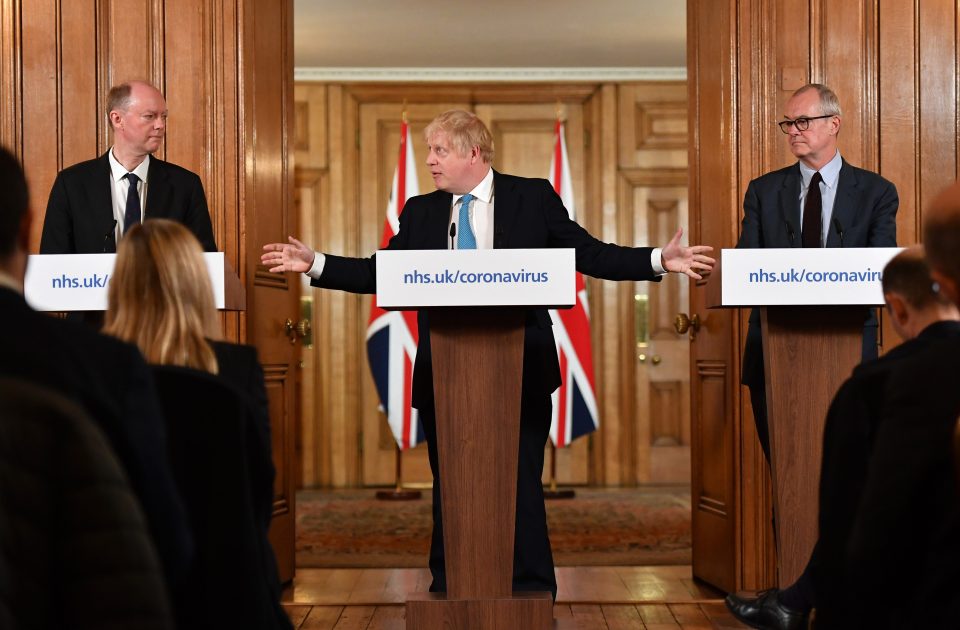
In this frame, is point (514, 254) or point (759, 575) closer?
point (514, 254)

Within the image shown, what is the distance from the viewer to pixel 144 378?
1540 mm

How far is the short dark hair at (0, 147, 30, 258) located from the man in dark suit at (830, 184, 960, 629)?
1.22 metres

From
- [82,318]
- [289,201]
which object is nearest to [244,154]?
[289,201]

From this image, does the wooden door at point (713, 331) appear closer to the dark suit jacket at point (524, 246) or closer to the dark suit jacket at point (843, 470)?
the dark suit jacket at point (524, 246)

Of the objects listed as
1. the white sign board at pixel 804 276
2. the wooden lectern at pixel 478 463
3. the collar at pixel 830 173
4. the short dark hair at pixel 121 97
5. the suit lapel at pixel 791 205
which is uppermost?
the short dark hair at pixel 121 97

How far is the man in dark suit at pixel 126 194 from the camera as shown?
3857mm

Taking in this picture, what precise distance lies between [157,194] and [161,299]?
1.98 m

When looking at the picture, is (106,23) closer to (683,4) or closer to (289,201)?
(289,201)

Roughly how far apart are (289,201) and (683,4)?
3.04 metres

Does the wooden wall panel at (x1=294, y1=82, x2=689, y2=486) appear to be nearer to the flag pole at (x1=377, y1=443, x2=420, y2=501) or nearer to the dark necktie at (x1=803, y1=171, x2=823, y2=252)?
the flag pole at (x1=377, y1=443, x2=420, y2=501)

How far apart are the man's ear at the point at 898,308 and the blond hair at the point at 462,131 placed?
72.1 inches

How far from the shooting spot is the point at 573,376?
755cm

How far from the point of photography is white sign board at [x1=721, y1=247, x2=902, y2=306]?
10.2ft

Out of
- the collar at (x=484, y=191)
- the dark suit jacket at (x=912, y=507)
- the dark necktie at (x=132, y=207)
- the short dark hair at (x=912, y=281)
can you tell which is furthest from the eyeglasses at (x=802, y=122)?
the dark suit jacket at (x=912, y=507)
